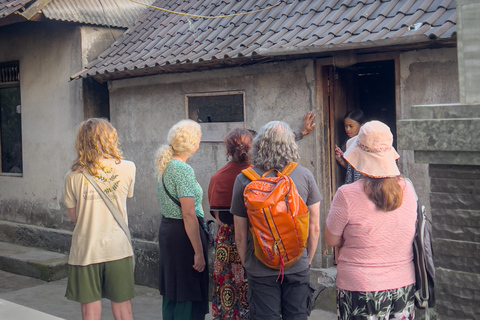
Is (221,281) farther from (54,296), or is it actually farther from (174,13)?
(174,13)

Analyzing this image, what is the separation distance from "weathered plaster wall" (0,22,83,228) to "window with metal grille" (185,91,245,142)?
209 centimetres

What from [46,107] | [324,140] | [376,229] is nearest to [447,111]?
[376,229]

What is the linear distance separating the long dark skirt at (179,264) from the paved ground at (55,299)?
5.72 feet

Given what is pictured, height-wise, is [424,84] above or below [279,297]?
above

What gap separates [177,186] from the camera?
4574 millimetres

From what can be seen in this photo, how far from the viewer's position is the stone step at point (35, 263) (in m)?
8.10

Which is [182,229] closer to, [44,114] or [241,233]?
[241,233]

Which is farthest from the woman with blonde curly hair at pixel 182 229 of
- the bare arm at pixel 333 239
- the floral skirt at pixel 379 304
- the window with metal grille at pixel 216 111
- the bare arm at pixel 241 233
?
the window with metal grille at pixel 216 111

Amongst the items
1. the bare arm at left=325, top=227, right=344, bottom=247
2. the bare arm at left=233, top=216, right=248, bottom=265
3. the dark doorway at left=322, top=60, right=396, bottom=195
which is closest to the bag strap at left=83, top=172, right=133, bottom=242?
the bare arm at left=233, top=216, right=248, bottom=265

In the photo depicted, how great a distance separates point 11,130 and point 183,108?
4.00 meters

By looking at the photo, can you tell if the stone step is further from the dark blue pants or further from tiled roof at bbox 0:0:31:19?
the dark blue pants

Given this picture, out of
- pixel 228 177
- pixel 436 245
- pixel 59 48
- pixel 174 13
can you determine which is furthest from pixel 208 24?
pixel 436 245

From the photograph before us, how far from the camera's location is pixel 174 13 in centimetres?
821

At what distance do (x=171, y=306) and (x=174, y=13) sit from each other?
461cm
